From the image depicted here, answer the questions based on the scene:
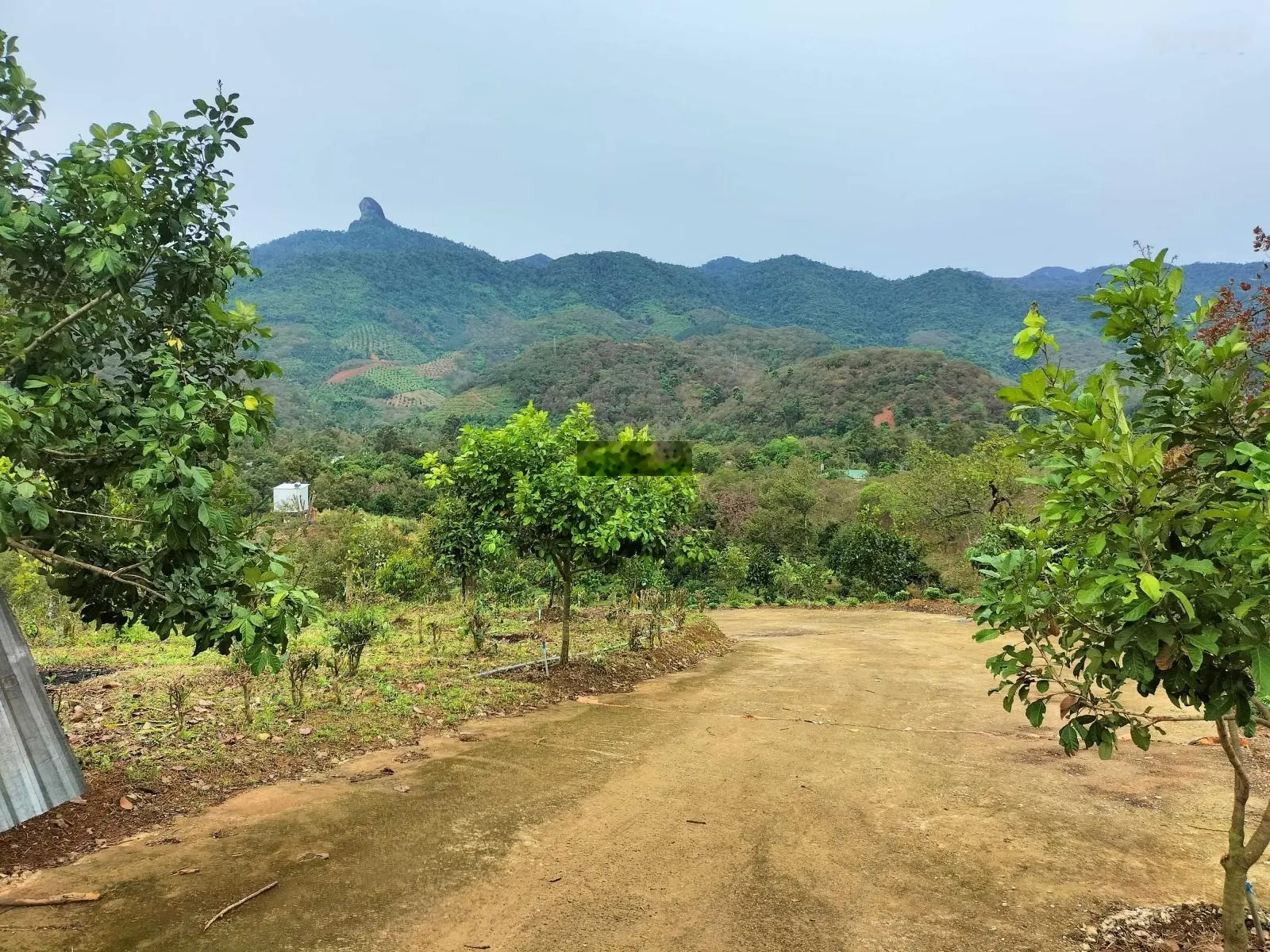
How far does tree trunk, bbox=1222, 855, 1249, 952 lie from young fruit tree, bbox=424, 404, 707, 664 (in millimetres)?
6052

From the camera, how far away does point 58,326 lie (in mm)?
3412

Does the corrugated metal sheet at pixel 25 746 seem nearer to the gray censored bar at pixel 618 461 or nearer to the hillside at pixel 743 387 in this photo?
the gray censored bar at pixel 618 461

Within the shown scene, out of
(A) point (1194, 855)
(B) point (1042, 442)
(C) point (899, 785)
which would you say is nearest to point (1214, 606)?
(B) point (1042, 442)

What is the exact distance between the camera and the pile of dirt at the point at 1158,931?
134 inches

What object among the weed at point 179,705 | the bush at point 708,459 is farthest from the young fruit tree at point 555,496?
the bush at point 708,459

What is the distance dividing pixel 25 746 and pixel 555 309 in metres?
132

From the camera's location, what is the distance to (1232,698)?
2207 millimetres

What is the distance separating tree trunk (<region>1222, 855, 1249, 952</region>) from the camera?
2.85 metres

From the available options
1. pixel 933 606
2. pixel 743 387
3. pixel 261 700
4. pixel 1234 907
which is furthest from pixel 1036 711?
pixel 743 387

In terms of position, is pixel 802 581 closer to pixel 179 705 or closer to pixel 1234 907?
pixel 179 705

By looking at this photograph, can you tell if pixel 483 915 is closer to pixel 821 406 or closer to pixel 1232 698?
pixel 1232 698

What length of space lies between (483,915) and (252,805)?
2.34 metres

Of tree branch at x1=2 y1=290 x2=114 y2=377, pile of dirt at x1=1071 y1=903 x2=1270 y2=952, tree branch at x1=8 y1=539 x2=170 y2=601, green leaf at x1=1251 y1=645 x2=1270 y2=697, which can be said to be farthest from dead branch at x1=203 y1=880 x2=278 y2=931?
green leaf at x1=1251 y1=645 x2=1270 y2=697

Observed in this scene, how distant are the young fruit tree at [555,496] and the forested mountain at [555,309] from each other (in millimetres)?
61120
